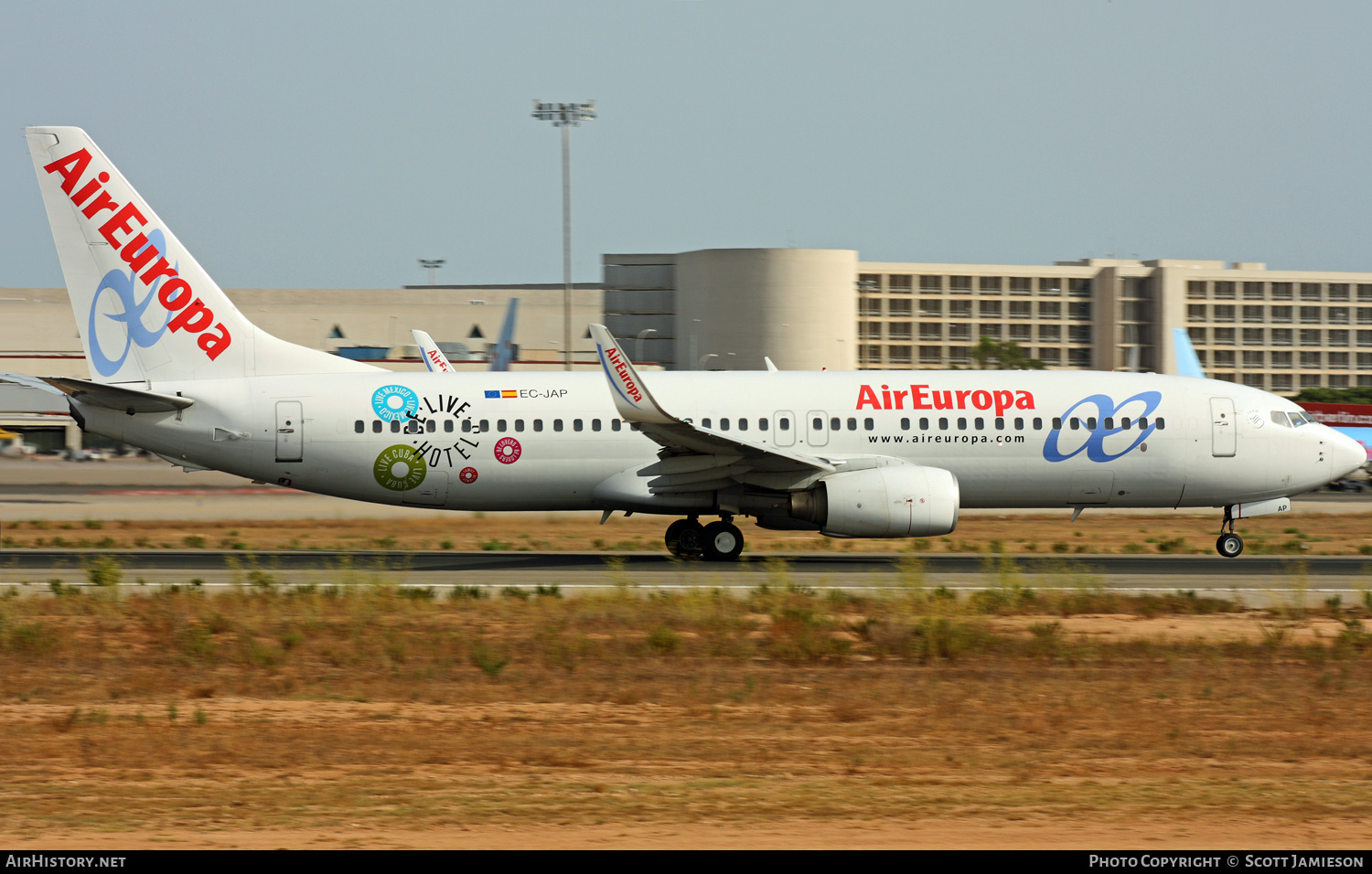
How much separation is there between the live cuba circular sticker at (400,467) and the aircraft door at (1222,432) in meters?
15.1

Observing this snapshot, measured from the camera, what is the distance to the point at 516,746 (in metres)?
11.1

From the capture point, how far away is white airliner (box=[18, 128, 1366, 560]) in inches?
974

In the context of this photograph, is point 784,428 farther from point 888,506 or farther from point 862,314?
point 862,314

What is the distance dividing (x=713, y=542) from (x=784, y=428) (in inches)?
101

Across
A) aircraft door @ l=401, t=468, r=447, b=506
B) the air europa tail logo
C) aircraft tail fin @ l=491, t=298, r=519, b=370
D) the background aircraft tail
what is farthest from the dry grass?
aircraft tail fin @ l=491, t=298, r=519, b=370

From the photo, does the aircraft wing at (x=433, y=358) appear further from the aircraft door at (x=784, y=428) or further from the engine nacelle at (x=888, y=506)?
the engine nacelle at (x=888, y=506)

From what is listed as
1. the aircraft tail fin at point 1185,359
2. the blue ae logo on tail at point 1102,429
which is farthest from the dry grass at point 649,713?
the aircraft tail fin at point 1185,359

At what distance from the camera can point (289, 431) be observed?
24906mm

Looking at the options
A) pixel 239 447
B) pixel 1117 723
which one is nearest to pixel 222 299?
pixel 239 447

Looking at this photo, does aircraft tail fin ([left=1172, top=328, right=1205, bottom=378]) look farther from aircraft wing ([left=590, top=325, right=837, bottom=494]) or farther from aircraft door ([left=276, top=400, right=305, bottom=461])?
aircraft door ([left=276, top=400, right=305, bottom=461])

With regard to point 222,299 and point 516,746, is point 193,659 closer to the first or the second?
point 516,746

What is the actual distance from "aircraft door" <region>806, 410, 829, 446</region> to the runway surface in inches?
92.1

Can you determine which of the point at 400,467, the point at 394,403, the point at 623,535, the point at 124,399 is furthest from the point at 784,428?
the point at 124,399

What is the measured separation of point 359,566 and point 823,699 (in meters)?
13.8
